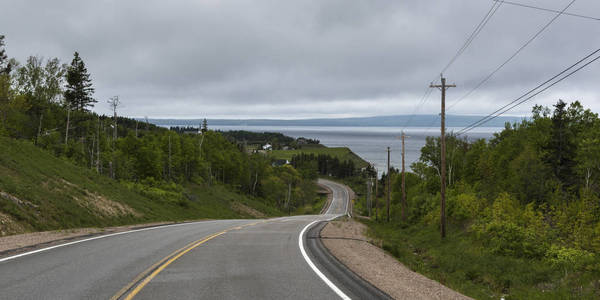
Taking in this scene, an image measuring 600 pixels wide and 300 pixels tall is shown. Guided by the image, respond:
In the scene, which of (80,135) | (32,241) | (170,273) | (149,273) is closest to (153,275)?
(149,273)

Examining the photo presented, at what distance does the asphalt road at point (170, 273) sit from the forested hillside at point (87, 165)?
23.5 ft

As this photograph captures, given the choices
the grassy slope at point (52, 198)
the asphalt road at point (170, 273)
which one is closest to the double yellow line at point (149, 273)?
the asphalt road at point (170, 273)

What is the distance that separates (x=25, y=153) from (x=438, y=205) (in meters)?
34.7

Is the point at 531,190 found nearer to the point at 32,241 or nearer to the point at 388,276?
the point at 388,276

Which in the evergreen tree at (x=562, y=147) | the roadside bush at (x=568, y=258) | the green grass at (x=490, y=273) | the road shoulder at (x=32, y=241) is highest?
the evergreen tree at (x=562, y=147)

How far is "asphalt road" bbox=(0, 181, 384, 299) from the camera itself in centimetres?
745

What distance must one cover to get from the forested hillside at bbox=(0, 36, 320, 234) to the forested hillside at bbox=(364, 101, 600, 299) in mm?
17715

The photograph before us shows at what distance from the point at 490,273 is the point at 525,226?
5.59 metres

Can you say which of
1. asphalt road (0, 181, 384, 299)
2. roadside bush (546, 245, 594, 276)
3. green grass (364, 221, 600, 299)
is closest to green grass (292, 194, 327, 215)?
green grass (364, 221, 600, 299)

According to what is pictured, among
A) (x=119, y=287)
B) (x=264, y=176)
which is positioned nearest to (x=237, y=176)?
(x=264, y=176)

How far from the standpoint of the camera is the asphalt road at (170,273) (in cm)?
745

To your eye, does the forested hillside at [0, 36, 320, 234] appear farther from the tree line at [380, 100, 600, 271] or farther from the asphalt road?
the tree line at [380, 100, 600, 271]

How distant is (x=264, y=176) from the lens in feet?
343

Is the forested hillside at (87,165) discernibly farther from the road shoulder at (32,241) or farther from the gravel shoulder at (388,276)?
the gravel shoulder at (388,276)
